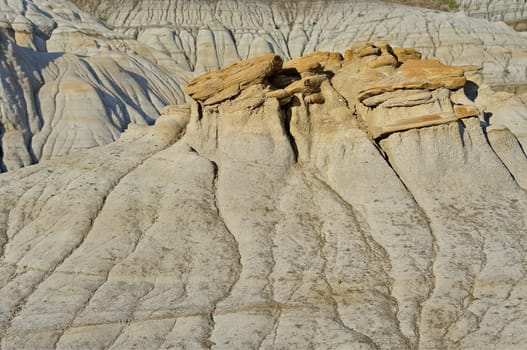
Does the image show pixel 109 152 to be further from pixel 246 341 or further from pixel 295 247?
pixel 246 341

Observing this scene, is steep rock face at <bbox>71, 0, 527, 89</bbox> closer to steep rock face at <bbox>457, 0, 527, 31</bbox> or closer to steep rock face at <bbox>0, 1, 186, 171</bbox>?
steep rock face at <bbox>457, 0, 527, 31</bbox>

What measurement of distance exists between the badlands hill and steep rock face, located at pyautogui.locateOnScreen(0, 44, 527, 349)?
→ 0.18ft

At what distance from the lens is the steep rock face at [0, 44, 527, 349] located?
48.6ft

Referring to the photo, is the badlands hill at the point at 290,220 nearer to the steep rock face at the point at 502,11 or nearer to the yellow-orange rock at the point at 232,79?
the yellow-orange rock at the point at 232,79

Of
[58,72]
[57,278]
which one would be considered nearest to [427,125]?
[57,278]

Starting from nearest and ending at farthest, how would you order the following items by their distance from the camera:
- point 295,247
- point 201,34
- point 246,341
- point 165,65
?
1. point 246,341
2. point 295,247
3. point 165,65
4. point 201,34

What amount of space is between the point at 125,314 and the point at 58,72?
105ft

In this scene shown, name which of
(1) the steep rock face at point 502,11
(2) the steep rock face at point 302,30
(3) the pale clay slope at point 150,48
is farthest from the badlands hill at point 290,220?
(1) the steep rock face at point 502,11

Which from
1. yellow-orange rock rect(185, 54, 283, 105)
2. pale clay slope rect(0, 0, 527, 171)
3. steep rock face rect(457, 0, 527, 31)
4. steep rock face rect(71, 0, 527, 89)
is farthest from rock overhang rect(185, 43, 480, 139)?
steep rock face rect(457, 0, 527, 31)

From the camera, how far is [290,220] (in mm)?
19453

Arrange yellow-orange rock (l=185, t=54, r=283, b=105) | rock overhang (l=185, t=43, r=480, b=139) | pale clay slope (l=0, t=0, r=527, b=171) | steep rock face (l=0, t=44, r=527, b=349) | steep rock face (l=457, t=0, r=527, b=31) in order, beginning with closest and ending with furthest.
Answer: steep rock face (l=0, t=44, r=527, b=349), rock overhang (l=185, t=43, r=480, b=139), yellow-orange rock (l=185, t=54, r=283, b=105), pale clay slope (l=0, t=0, r=527, b=171), steep rock face (l=457, t=0, r=527, b=31)

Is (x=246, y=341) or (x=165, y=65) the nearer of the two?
(x=246, y=341)

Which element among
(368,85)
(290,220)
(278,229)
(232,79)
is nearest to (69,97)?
(232,79)

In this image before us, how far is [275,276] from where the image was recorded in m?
17.0
